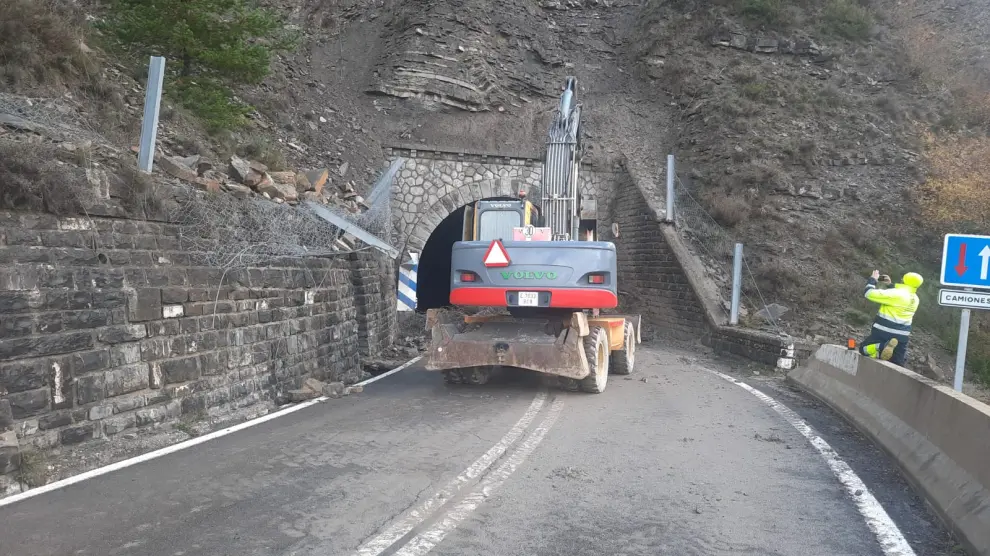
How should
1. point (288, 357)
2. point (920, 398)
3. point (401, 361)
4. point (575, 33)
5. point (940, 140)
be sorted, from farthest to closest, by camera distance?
point (575, 33) < point (940, 140) < point (401, 361) < point (288, 357) < point (920, 398)

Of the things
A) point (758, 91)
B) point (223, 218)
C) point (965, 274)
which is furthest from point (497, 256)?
point (758, 91)

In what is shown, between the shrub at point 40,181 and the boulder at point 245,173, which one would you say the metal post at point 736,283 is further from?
the shrub at point 40,181

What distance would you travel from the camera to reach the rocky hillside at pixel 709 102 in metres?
17.0

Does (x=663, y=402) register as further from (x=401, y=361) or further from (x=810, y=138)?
(x=810, y=138)

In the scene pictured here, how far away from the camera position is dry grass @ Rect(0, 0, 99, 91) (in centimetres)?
858

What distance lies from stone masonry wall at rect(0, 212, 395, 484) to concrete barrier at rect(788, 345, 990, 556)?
6435 millimetres

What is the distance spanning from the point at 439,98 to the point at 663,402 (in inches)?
642

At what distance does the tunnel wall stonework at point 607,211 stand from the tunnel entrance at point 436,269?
18.7 ft

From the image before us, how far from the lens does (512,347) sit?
28.9 feet

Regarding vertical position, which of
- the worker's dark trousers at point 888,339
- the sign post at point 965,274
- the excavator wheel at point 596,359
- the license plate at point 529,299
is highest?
the sign post at point 965,274

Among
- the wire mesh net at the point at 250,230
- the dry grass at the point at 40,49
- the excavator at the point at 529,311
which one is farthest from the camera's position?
the excavator at the point at 529,311

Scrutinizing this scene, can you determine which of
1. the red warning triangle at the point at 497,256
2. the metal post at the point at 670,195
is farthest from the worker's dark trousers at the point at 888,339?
the metal post at the point at 670,195

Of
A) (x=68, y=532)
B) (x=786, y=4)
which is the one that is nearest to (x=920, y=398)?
(x=68, y=532)

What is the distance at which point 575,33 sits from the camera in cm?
2828
